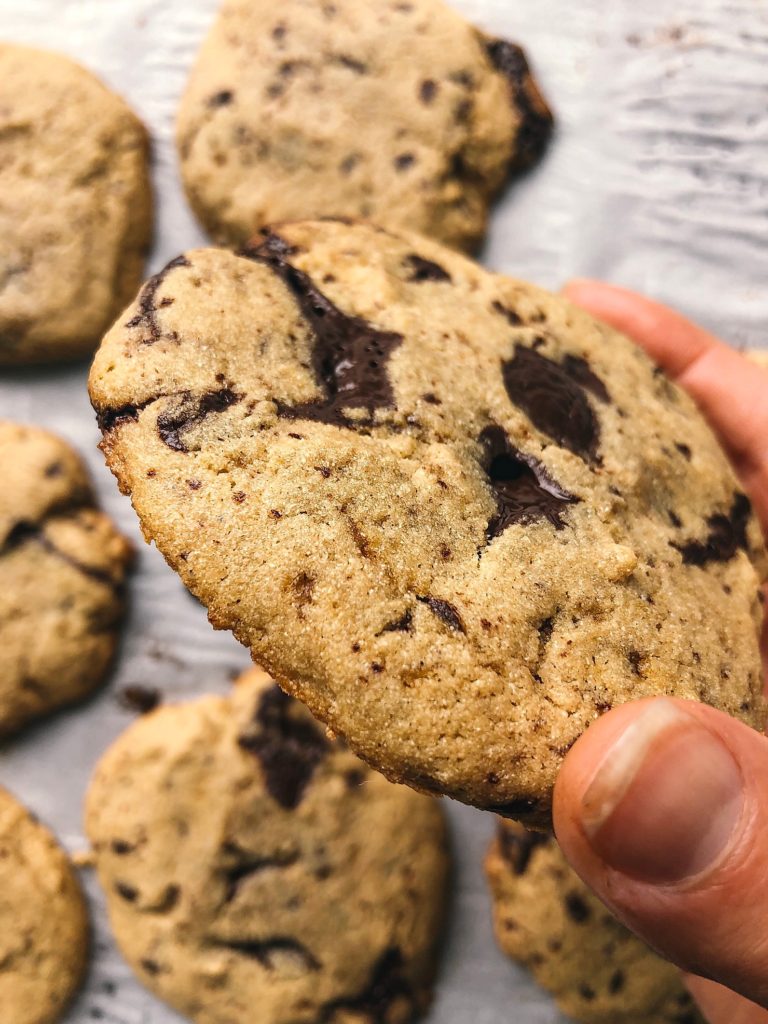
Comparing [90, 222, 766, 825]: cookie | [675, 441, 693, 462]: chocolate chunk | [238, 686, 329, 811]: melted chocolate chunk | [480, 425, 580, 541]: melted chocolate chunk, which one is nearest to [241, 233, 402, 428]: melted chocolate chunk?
[90, 222, 766, 825]: cookie

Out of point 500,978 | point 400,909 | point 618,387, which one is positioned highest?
point 618,387

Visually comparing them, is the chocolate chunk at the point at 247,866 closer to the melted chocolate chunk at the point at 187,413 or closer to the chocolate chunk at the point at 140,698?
the chocolate chunk at the point at 140,698

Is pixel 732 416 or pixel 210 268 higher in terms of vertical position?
pixel 210 268

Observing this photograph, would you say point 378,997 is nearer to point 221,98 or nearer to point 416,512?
point 416,512

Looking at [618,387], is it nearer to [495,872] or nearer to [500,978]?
[495,872]

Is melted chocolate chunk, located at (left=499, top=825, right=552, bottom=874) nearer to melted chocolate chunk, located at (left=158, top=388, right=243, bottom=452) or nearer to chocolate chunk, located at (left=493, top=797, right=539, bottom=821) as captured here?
chocolate chunk, located at (left=493, top=797, right=539, bottom=821)

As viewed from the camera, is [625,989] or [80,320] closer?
[625,989]

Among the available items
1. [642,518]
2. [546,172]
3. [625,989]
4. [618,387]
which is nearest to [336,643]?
[642,518]
